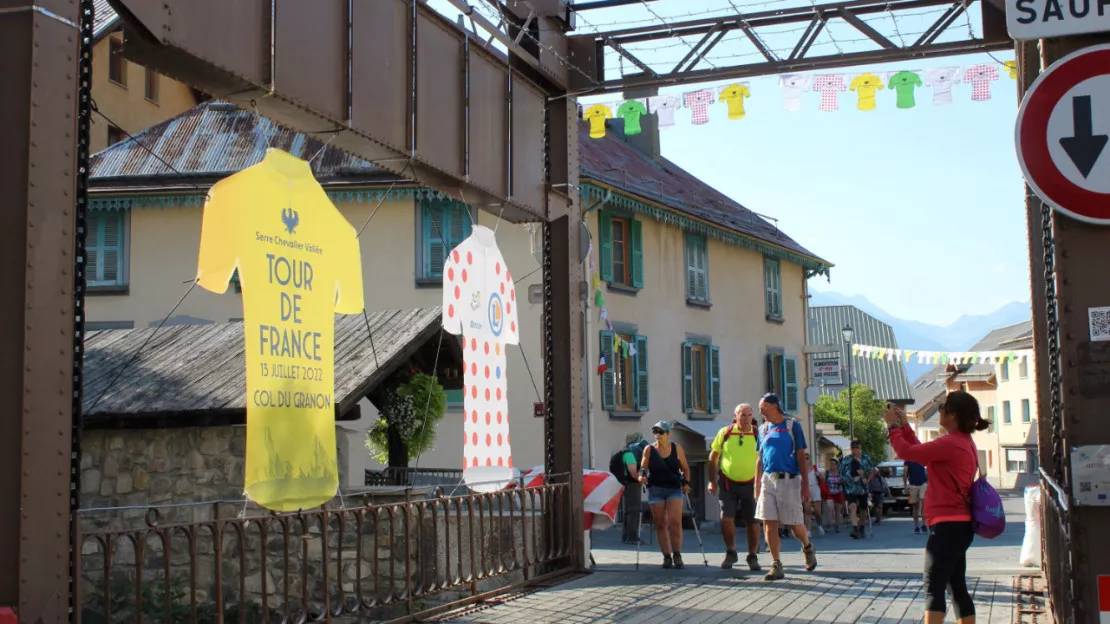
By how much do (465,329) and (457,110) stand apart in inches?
79.0

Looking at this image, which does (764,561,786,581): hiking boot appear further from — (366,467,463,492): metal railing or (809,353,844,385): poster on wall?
(809,353,844,385): poster on wall

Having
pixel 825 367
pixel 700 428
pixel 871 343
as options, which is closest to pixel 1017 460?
pixel 871 343

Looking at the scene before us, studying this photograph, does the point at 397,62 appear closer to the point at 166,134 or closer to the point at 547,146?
the point at 547,146

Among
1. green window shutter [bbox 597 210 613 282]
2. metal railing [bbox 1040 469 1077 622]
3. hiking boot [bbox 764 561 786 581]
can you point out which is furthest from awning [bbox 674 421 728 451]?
metal railing [bbox 1040 469 1077 622]

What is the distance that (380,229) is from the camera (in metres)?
26.6

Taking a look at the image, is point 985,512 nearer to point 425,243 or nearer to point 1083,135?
point 1083,135

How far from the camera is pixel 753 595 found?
11.1 metres

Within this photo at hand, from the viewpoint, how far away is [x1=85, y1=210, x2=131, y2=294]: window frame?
2680 cm

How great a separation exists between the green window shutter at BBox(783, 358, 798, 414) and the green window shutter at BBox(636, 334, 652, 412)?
908 cm

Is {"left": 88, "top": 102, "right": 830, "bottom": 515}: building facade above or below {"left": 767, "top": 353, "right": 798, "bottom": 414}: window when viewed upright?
above

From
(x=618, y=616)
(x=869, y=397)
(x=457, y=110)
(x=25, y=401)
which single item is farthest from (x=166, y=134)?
(x=869, y=397)

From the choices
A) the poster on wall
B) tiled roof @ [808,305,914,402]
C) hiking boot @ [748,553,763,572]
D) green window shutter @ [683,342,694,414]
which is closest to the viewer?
hiking boot @ [748,553,763,572]

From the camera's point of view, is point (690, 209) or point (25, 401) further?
point (690, 209)

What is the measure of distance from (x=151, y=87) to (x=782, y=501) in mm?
25871
